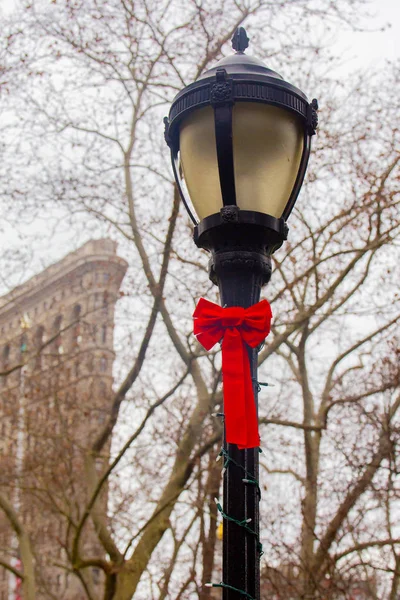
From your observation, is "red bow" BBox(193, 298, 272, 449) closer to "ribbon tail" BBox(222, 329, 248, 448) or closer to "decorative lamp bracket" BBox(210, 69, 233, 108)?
"ribbon tail" BBox(222, 329, 248, 448)

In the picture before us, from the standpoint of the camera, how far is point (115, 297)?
13930mm

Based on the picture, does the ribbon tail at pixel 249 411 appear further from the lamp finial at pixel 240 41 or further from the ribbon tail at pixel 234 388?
the lamp finial at pixel 240 41

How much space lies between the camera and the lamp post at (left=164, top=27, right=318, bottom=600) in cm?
293

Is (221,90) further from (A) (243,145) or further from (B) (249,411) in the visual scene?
(B) (249,411)

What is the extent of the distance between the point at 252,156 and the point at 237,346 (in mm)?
693

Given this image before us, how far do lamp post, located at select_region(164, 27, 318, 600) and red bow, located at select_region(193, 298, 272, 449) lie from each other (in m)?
0.08

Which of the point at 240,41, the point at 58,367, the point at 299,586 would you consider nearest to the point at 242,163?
the point at 240,41

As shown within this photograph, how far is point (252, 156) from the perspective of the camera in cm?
295

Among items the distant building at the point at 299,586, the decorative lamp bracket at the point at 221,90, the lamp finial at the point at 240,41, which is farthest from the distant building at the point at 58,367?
the decorative lamp bracket at the point at 221,90

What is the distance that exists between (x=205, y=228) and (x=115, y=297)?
11.0 metres

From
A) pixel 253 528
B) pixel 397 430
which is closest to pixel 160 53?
pixel 397 430

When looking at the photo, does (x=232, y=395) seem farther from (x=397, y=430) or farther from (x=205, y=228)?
(x=397, y=430)

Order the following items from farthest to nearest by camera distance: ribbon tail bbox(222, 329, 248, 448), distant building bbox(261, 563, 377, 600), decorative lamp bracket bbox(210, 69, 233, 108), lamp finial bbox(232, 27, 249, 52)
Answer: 1. distant building bbox(261, 563, 377, 600)
2. lamp finial bbox(232, 27, 249, 52)
3. decorative lamp bracket bbox(210, 69, 233, 108)
4. ribbon tail bbox(222, 329, 248, 448)

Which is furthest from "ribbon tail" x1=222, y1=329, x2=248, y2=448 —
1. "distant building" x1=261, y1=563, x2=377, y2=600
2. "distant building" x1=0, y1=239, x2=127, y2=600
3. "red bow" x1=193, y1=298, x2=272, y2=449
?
"distant building" x1=261, y1=563, x2=377, y2=600
